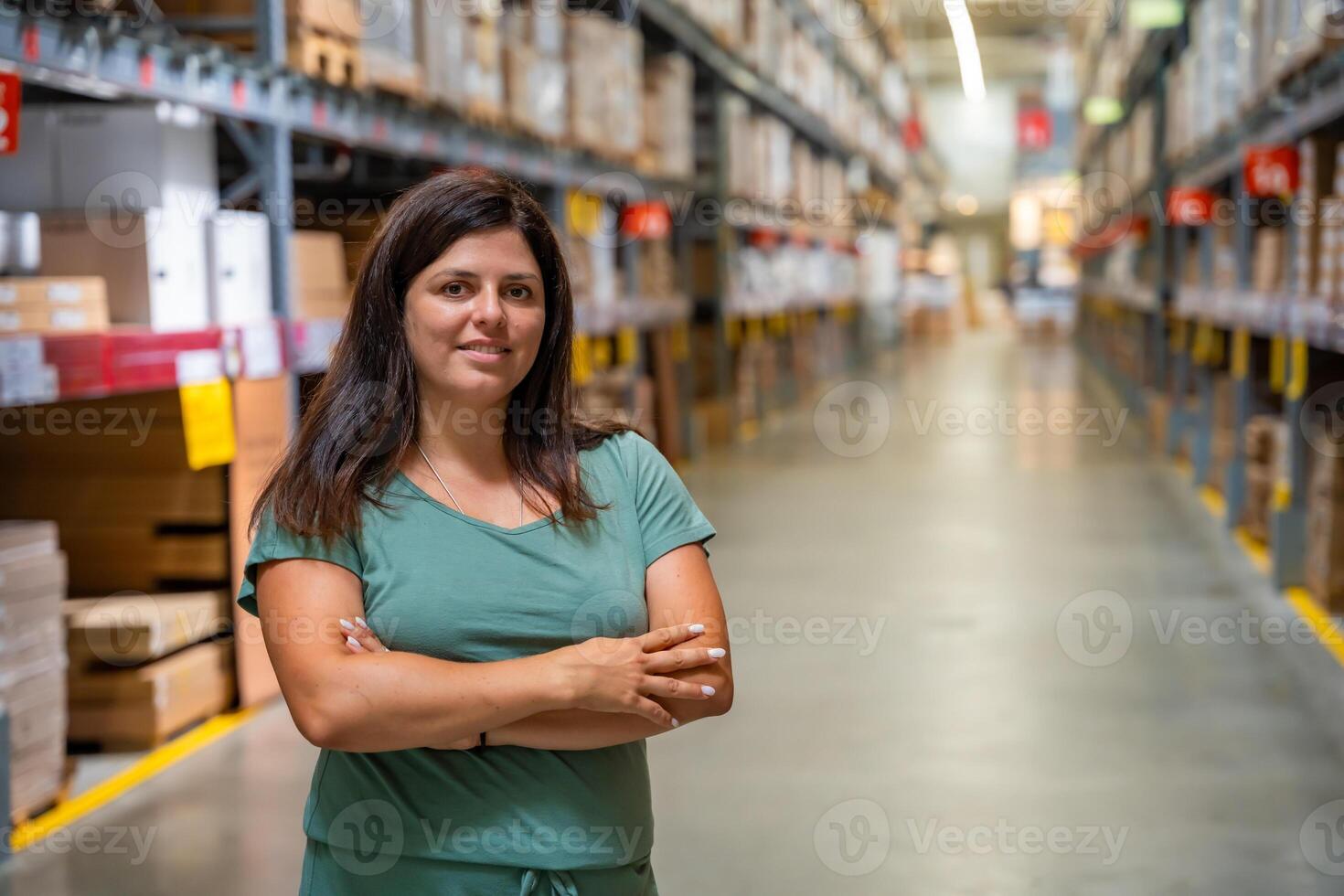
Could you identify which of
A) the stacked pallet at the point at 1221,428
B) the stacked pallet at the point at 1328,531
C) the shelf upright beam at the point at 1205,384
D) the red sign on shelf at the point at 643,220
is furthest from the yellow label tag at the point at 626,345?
the stacked pallet at the point at 1328,531

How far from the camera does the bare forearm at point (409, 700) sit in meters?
1.62

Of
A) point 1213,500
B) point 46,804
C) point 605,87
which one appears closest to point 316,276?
point 46,804

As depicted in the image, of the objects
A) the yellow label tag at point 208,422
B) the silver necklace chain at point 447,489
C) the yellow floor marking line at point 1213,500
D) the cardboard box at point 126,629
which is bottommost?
the yellow floor marking line at point 1213,500

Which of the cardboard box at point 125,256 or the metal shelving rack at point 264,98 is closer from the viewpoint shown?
the metal shelving rack at point 264,98

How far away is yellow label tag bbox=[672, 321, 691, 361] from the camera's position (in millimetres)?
10375

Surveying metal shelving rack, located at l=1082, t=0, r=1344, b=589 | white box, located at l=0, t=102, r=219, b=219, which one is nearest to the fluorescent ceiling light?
metal shelving rack, located at l=1082, t=0, r=1344, b=589

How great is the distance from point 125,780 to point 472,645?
255 centimetres

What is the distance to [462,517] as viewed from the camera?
69.2 inches

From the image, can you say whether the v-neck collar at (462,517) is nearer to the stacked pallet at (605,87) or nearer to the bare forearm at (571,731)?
the bare forearm at (571,731)

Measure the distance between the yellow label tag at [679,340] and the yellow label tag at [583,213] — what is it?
2.13 m

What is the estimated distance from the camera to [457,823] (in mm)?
1712

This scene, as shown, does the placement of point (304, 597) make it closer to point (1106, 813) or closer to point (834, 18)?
point (1106, 813)

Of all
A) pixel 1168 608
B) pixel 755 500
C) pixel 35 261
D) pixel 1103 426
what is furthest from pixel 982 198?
pixel 35 261

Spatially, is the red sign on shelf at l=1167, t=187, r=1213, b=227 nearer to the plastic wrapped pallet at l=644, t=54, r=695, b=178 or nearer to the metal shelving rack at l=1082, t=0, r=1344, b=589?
the metal shelving rack at l=1082, t=0, r=1344, b=589
